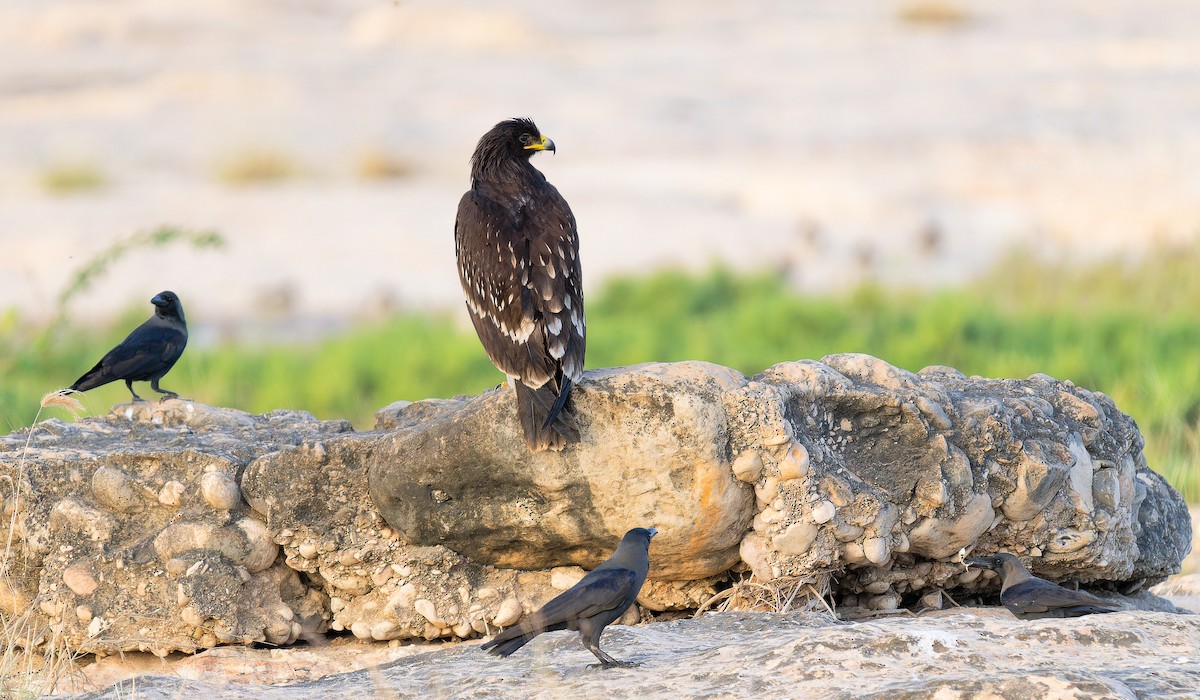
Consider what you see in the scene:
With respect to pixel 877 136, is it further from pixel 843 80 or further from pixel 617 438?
pixel 617 438

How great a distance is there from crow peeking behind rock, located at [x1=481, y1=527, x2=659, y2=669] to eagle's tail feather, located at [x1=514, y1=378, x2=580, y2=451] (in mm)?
487

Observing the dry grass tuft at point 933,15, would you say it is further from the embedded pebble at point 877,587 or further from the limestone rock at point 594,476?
the limestone rock at point 594,476

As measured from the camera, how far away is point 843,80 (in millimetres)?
26188

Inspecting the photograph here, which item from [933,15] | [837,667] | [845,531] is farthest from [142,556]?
[933,15]

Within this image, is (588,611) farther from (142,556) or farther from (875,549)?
(142,556)

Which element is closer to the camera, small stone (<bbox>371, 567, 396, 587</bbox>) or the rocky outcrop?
the rocky outcrop

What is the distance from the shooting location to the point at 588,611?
12.9 feet

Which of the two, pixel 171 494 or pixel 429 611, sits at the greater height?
pixel 171 494

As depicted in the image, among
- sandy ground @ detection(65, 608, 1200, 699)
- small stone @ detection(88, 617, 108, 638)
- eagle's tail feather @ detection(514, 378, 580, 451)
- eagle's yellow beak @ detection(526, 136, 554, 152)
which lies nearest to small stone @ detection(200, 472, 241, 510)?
small stone @ detection(88, 617, 108, 638)

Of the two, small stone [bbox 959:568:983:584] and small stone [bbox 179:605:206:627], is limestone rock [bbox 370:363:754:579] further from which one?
small stone [bbox 959:568:983:584]

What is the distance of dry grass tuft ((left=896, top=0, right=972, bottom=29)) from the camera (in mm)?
30984

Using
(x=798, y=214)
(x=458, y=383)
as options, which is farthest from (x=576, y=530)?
(x=798, y=214)

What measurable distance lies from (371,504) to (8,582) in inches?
46.5

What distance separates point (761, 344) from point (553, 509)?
28.5ft
